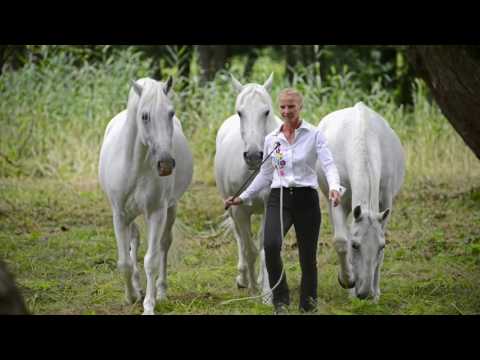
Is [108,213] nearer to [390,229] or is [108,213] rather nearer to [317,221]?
[390,229]

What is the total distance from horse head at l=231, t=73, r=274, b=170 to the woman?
48 centimetres

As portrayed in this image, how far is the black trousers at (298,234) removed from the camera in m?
6.26

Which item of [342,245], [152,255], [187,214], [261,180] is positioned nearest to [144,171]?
[152,255]

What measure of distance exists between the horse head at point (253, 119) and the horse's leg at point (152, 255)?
2.75 ft

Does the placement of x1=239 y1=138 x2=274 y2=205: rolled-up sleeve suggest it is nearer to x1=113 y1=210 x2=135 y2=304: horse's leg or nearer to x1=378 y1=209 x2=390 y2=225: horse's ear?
x1=378 y1=209 x2=390 y2=225: horse's ear

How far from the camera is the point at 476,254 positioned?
8.93m

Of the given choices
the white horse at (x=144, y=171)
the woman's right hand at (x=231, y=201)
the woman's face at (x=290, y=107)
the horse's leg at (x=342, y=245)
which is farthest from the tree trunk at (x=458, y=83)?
the white horse at (x=144, y=171)

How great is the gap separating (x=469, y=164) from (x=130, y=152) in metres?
7.44

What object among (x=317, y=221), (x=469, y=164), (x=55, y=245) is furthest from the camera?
(x=469, y=164)

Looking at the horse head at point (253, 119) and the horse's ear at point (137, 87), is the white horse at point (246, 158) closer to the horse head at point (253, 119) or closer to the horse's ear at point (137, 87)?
Result: the horse head at point (253, 119)

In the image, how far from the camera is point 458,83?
265 inches

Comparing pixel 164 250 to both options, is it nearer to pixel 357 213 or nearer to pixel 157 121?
pixel 157 121

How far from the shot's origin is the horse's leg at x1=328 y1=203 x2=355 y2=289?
718 centimetres
